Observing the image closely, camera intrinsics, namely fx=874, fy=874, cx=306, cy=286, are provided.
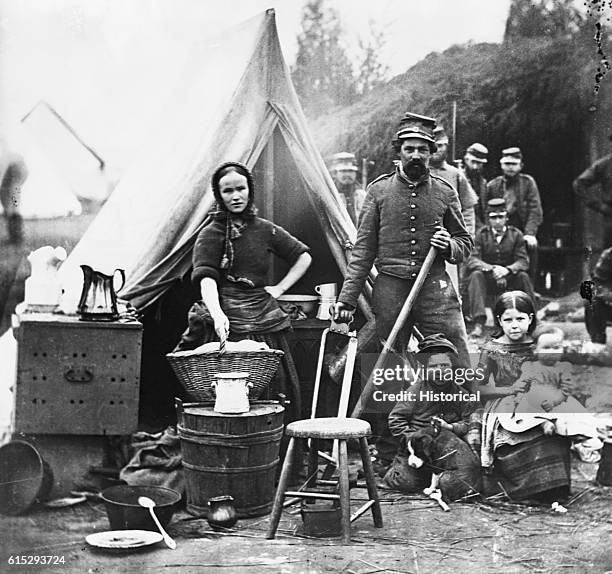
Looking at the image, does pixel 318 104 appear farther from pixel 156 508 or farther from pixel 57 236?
pixel 156 508

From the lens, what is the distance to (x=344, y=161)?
5.39 m

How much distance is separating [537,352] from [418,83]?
1.77 meters

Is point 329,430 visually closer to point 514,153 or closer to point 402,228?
point 402,228

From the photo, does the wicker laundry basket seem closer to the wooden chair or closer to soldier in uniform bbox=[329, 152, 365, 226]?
the wooden chair

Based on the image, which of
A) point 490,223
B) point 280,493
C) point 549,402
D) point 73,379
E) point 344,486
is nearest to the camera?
point 344,486

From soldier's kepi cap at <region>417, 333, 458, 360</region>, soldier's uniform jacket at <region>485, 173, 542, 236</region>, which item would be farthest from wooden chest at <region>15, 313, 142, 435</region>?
soldier's uniform jacket at <region>485, 173, 542, 236</region>

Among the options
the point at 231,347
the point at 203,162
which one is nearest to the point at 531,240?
the point at 231,347

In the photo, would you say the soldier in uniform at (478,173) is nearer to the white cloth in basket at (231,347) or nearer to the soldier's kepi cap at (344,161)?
the soldier's kepi cap at (344,161)

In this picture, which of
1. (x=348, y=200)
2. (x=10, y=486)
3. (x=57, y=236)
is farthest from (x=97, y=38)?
(x=10, y=486)

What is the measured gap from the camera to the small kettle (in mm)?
4945

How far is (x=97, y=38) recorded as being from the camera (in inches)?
198

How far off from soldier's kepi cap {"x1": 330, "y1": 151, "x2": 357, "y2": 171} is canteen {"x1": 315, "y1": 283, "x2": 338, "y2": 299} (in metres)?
0.73

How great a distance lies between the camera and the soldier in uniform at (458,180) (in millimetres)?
5320

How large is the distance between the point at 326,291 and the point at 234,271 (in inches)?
24.2
